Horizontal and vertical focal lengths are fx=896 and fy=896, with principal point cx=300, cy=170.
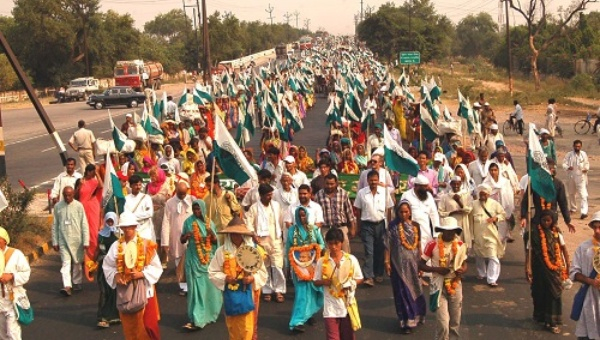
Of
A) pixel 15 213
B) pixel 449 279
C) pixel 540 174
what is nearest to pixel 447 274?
pixel 449 279

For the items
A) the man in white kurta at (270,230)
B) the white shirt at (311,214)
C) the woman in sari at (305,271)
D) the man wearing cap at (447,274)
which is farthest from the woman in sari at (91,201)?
the man wearing cap at (447,274)

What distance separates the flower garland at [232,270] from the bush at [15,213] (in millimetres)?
7123

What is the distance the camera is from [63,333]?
30.2 feet

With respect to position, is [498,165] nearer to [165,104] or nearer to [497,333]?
[497,333]

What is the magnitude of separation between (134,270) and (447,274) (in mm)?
2653

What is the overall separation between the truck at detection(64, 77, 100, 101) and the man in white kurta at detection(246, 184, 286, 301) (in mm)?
49281

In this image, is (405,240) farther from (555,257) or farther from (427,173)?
(427,173)

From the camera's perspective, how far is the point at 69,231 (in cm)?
1047

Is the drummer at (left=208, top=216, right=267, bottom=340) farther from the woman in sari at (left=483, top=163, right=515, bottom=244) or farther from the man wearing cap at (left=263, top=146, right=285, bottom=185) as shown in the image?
the woman in sari at (left=483, top=163, right=515, bottom=244)

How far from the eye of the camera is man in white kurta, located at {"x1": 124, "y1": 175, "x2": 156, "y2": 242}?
9117 mm

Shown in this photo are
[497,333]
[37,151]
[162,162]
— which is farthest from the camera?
[37,151]

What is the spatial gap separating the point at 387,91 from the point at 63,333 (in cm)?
2247

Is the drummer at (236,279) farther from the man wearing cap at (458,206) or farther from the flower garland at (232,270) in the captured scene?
the man wearing cap at (458,206)

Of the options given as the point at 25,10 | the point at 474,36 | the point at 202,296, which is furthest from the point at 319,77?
the point at 474,36
